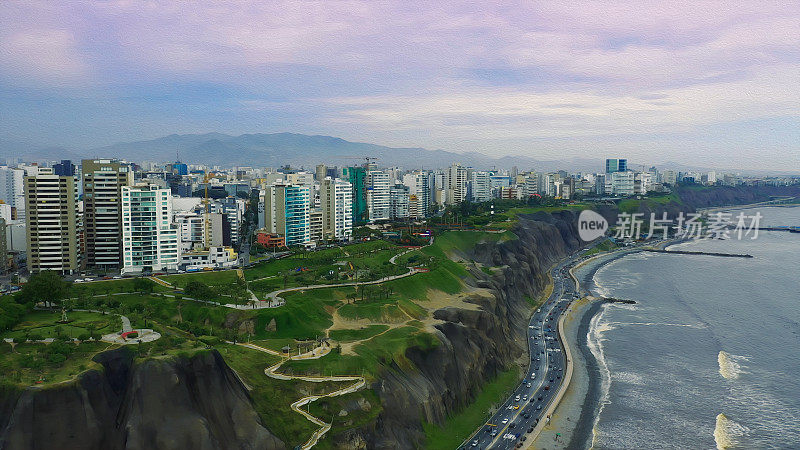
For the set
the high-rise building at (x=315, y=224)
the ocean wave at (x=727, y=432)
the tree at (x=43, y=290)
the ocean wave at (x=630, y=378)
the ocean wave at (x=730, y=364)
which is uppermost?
the high-rise building at (x=315, y=224)

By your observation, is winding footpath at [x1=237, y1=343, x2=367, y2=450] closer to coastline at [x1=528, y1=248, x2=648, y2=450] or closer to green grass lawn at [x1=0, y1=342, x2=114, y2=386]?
green grass lawn at [x1=0, y1=342, x2=114, y2=386]

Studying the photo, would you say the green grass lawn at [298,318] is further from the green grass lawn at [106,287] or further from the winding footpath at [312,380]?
the green grass lawn at [106,287]

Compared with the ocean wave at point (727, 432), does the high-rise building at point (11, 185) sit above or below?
above

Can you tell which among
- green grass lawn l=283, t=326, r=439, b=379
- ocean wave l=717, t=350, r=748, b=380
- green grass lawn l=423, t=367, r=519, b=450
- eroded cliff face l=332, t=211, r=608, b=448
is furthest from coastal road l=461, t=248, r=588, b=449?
Result: ocean wave l=717, t=350, r=748, b=380

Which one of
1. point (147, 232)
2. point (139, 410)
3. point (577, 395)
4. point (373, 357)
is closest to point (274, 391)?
point (139, 410)

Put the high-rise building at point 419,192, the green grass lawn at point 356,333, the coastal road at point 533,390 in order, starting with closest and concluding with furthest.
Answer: the coastal road at point 533,390
the green grass lawn at point 356,333
the high-rise building at point 419,192

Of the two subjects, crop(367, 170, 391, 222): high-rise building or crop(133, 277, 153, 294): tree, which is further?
crop(367, 170, 391, 222): high-rise building

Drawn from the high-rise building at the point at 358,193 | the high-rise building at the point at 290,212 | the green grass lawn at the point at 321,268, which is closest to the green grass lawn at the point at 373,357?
the green grass lawn at the point at 321,268
